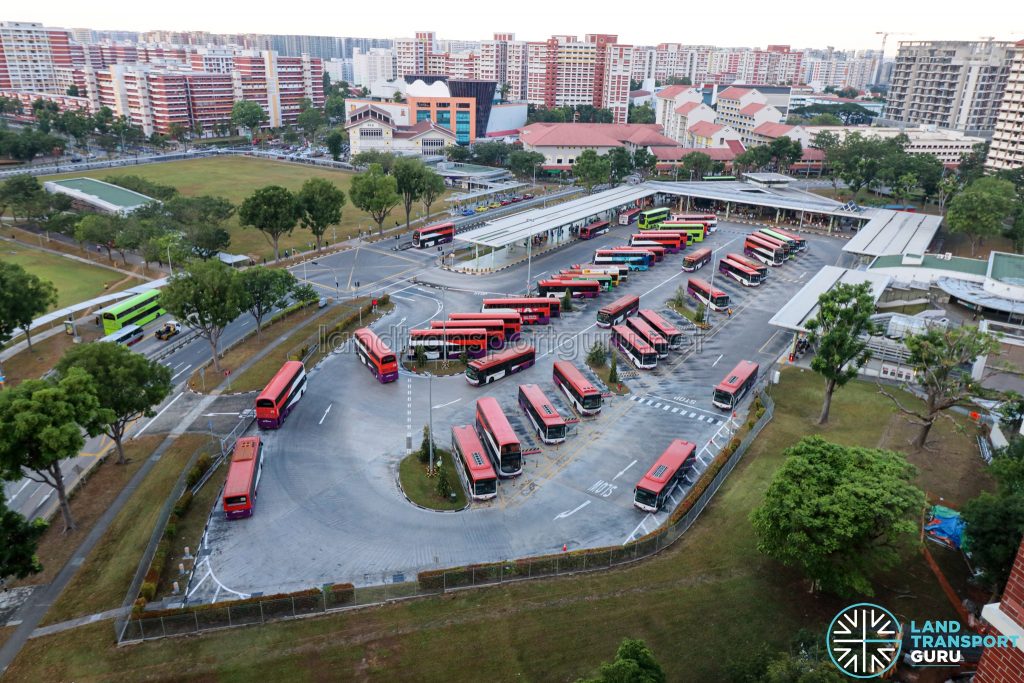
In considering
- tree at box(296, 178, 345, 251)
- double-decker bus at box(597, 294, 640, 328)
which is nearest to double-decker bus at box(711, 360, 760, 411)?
double-decker bus at box(597, 294, 640, 328)

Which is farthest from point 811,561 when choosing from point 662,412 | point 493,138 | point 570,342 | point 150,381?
point 493,138

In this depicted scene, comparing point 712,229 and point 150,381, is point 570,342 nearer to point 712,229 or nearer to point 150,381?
point 150,381

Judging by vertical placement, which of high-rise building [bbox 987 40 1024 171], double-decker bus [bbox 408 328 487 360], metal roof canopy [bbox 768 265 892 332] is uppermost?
high-rise building [bbox 987 40 1024 171]

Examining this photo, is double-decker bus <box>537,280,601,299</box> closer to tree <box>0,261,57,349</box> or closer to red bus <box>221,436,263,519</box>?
red bus <box>221,436,263,519</box>

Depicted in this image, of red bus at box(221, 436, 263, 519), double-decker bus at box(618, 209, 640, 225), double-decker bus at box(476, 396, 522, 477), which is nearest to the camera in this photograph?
red bus at box(221, 436, 263, 519)

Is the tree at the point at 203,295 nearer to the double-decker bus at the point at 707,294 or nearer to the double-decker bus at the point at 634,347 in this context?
the double-decker bus at the point at 634,347

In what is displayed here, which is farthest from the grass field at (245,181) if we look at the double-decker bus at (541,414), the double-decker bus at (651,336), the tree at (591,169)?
the double-decker bus at (541,414)
